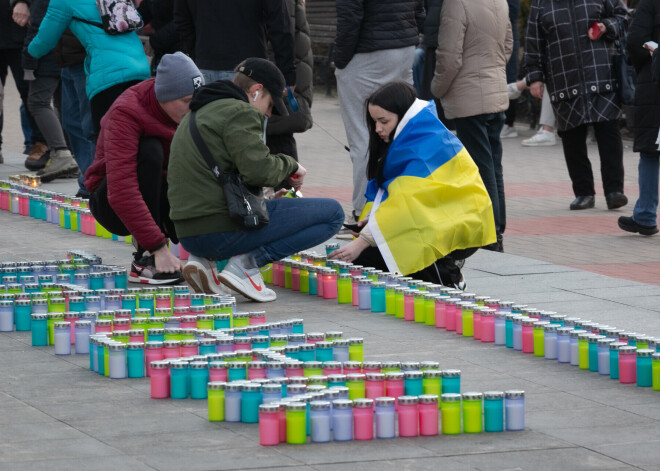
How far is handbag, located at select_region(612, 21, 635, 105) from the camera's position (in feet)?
37.7

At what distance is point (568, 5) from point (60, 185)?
16.5 feet

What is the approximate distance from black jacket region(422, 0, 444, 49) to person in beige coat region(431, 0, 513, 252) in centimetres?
6

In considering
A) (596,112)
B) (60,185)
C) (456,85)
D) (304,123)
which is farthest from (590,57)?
(60,185)

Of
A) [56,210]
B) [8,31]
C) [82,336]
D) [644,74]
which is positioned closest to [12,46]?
[8,31]

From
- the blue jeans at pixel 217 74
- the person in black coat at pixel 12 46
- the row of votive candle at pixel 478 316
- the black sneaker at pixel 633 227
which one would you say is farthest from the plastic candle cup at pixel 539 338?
the person in black coat at pixel 12 46

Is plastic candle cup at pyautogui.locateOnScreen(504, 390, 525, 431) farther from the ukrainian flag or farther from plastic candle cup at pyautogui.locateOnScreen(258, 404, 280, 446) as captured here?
the ukrainian flag

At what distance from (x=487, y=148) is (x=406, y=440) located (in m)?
5.30

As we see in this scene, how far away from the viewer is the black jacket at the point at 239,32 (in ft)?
31.6

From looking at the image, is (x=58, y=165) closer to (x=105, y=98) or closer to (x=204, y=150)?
(x=105, y=98)

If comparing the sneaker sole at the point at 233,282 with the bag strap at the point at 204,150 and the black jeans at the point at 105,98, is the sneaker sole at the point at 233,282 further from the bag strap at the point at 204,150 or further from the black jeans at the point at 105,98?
the black jeans at the point at 105,98

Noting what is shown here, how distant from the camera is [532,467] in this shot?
438 cm

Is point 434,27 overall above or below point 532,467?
above

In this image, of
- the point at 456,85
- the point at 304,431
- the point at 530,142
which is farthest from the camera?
the point at 530,142

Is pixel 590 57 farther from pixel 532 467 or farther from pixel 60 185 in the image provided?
pixel 532 467
